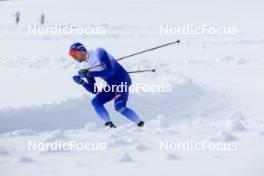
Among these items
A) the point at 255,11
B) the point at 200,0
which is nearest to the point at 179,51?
the point at 255,11

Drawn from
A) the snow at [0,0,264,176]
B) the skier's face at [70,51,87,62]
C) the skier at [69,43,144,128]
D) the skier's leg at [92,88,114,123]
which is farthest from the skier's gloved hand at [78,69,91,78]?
the snow at [0,0,264,176]

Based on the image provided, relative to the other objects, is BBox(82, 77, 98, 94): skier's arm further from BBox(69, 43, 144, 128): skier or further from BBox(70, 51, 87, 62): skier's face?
BBox(70, 51, 87, 62): skier's face

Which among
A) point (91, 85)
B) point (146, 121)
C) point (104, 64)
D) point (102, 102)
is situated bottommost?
point (146, 121)

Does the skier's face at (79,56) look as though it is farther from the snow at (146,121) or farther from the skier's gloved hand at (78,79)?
the snow at (146,121)

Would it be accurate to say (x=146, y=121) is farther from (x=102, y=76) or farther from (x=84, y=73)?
(x=84, y=73)

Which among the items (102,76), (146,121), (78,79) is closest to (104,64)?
(102,76)

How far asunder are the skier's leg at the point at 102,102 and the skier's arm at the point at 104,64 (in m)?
0.19

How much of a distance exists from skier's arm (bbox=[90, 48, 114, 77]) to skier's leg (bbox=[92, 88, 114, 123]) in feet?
0.61

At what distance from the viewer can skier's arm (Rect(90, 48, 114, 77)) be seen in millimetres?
4371

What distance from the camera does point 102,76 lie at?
4480 mm

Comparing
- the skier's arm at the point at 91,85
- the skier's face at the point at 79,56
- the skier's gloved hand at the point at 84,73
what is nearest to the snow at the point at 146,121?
the skier's arm at the point at 91,85

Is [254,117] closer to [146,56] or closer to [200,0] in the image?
[146,56]

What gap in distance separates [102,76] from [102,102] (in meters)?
0.24

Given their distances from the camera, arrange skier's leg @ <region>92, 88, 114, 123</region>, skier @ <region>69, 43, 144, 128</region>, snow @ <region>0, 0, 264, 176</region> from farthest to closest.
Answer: snow @ <region>0, 0, 264, 176</region>
skier's leg @ <region>92, 88, 114, 123</region>
skier @ <region>69, 43, 144, 128</region>
